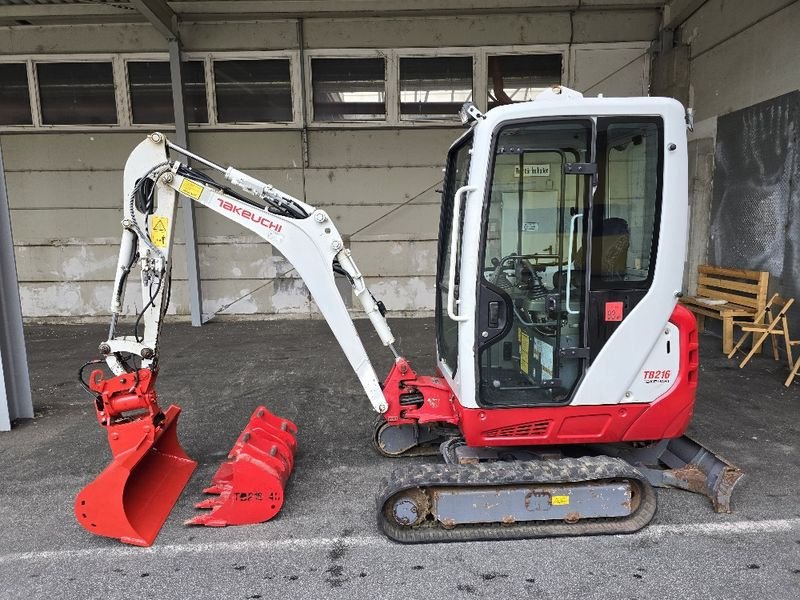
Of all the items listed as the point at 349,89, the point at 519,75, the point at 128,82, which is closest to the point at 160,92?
the point at 128,82

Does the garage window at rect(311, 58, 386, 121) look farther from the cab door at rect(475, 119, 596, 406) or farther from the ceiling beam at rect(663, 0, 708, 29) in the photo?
the cab door at rect(475, 119, 596, 406)

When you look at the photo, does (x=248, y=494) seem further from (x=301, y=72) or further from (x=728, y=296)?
(x=301, y=72)

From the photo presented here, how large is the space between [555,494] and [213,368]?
4.88 meters

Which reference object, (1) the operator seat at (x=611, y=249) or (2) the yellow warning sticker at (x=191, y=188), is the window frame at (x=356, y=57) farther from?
(1) the operator seat at (x=611, y=249)

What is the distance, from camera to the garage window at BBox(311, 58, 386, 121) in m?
8.91

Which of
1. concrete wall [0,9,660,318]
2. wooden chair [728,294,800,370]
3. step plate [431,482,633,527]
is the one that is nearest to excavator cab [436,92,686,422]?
step plate [431,482,633,527]

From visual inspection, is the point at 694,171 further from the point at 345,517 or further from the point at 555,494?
the point at 345,517

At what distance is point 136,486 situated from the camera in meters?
3.25

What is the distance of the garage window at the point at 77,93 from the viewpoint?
8852 mm

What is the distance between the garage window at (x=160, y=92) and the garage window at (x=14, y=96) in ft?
6.12

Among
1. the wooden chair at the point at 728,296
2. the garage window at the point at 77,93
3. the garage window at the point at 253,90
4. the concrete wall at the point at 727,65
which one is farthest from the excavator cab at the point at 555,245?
the garage window at the point at 77,93

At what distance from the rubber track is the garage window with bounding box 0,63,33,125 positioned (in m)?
9.97

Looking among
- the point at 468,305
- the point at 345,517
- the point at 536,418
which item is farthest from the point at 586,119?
the point at 345,517

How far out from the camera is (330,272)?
3248 millimetres
